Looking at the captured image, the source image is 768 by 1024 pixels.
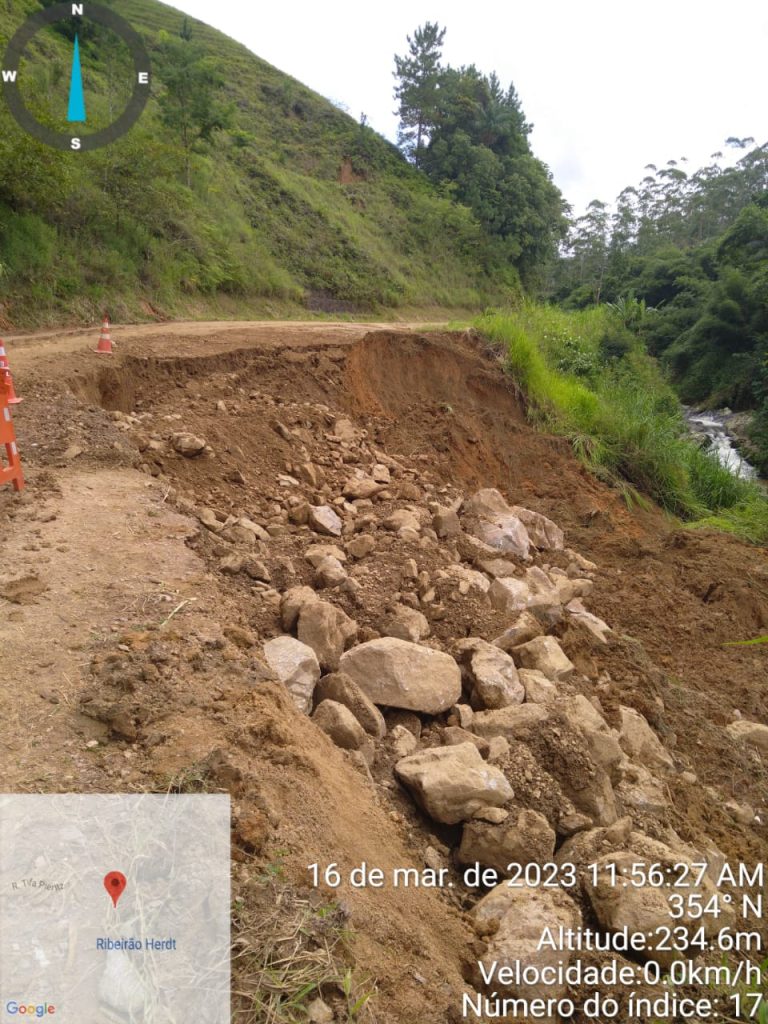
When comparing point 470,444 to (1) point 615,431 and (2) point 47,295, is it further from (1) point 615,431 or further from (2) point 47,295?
(2) point 47,295

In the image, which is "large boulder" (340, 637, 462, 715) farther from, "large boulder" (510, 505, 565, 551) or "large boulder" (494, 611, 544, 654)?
"large boulder" (510, 505, 565, 551)

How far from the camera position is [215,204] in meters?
17.4

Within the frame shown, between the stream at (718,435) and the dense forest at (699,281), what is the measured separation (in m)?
0.59

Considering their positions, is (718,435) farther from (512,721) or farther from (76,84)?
(512,721)

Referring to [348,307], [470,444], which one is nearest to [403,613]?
[470,444]

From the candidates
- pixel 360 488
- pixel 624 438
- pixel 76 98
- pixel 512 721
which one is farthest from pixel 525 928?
pixel 76 98

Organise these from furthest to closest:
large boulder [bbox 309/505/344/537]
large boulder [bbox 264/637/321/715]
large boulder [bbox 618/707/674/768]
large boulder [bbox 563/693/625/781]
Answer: large boulder [bbox 309/505/344/537], large boulder [bbox 618/707/674/768], large boulder [bbox 563/693/625/781], large boulder [bbox 264/637/321/715]

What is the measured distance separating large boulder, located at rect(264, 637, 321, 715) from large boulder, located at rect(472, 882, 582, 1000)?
1.05 meters

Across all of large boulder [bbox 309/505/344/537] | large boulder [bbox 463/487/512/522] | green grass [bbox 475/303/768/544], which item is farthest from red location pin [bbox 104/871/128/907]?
green grass [bbox 475/303/768/544]

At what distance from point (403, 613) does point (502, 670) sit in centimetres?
69

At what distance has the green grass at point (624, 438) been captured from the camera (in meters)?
10.4

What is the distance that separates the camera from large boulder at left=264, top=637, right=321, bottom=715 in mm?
2923

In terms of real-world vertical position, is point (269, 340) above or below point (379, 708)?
above

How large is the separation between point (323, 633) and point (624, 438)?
8.62m
